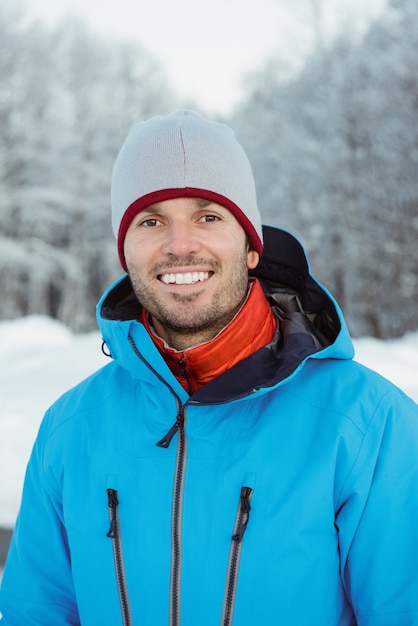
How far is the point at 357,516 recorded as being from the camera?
1.32 m

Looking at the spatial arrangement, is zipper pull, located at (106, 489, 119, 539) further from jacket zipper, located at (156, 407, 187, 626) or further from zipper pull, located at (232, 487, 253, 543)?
zipper pull, located at (232, 487, 253, 543)

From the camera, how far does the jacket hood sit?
1465 millimetres

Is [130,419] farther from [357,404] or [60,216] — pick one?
[60,216]

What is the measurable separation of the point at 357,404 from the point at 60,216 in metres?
20.2

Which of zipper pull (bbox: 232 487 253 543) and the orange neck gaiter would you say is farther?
the orange neck gaiter

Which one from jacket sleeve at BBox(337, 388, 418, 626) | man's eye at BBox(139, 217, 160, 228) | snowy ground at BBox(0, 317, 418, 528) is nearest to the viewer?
jacket sleeve at BBox(337, 388, 418, 626)

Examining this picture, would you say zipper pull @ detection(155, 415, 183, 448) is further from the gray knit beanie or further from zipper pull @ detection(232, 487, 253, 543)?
the gray knit beanie

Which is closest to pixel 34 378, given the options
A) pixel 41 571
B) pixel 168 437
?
pixel 41 571

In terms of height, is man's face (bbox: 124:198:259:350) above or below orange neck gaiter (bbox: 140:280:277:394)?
above

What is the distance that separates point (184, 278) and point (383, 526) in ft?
2.64

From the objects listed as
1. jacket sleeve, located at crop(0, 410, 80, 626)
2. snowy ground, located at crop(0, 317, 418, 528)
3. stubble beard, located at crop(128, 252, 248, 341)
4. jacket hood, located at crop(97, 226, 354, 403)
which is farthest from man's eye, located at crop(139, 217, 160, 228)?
snowy ground, located at crop(0, 317, 418, 528)

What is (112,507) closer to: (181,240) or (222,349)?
(222,349)

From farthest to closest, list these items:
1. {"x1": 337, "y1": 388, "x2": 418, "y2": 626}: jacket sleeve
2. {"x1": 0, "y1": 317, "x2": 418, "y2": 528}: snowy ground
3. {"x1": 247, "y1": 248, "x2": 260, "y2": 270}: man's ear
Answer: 1. {"x1": 0, "y1": 317, "x2": 418, "y2": 528}: snowy ground
2. {"x1": 247, "y1": 248, "x2": 260, "y2": 270}: man's ear
3. {"x1": 337, "y1": 388, "x2": 418, "y2": 626}: jacket sleeve

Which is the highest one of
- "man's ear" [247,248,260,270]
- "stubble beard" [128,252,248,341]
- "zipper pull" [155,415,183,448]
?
"man's ear" [247,248,260,270]
